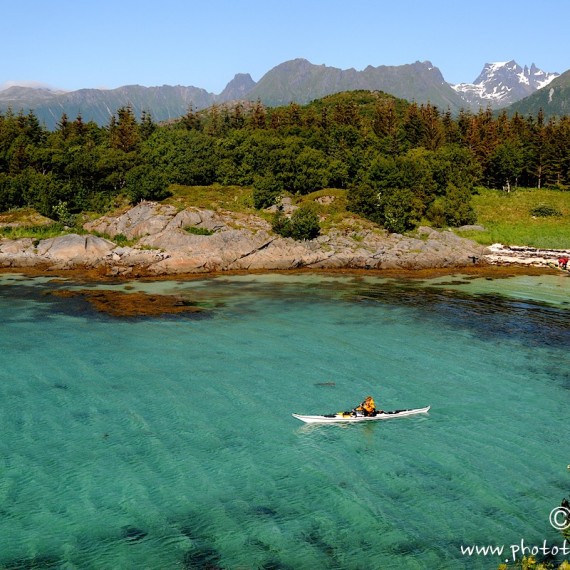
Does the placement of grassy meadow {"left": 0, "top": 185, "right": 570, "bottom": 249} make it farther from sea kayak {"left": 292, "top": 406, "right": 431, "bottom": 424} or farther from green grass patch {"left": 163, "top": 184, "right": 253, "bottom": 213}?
sea kayak {"left": 292, "top": 406, "right": 431, "bottom": 424}

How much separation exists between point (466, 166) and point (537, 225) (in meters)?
19.8

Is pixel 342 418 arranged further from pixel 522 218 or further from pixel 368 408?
pixel 522 218

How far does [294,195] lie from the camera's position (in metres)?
89.8

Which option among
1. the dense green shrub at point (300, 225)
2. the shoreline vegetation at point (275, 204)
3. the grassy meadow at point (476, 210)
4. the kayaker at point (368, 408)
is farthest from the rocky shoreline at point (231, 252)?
the kayaker at point (368, 408)

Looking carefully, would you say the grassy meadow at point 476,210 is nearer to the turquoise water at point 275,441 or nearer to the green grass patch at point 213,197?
the green grass patch at point 213,197

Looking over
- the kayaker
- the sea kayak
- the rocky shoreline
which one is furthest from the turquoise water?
the rocky shoreline

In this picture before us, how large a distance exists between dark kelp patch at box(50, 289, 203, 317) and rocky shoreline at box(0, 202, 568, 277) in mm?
9623

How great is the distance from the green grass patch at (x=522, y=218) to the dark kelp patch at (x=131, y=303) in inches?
1795

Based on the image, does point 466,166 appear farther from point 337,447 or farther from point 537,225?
point 337,447

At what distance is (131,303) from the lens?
172 feet

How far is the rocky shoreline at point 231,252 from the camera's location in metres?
68.6

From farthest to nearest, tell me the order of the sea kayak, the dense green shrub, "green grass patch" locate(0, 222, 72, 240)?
"green grass patch" locate(0, 222, 72, 240) → the dense green shrub → the sea kayak

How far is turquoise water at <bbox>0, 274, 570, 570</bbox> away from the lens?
1862 centimetres

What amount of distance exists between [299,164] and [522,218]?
3708 cm
